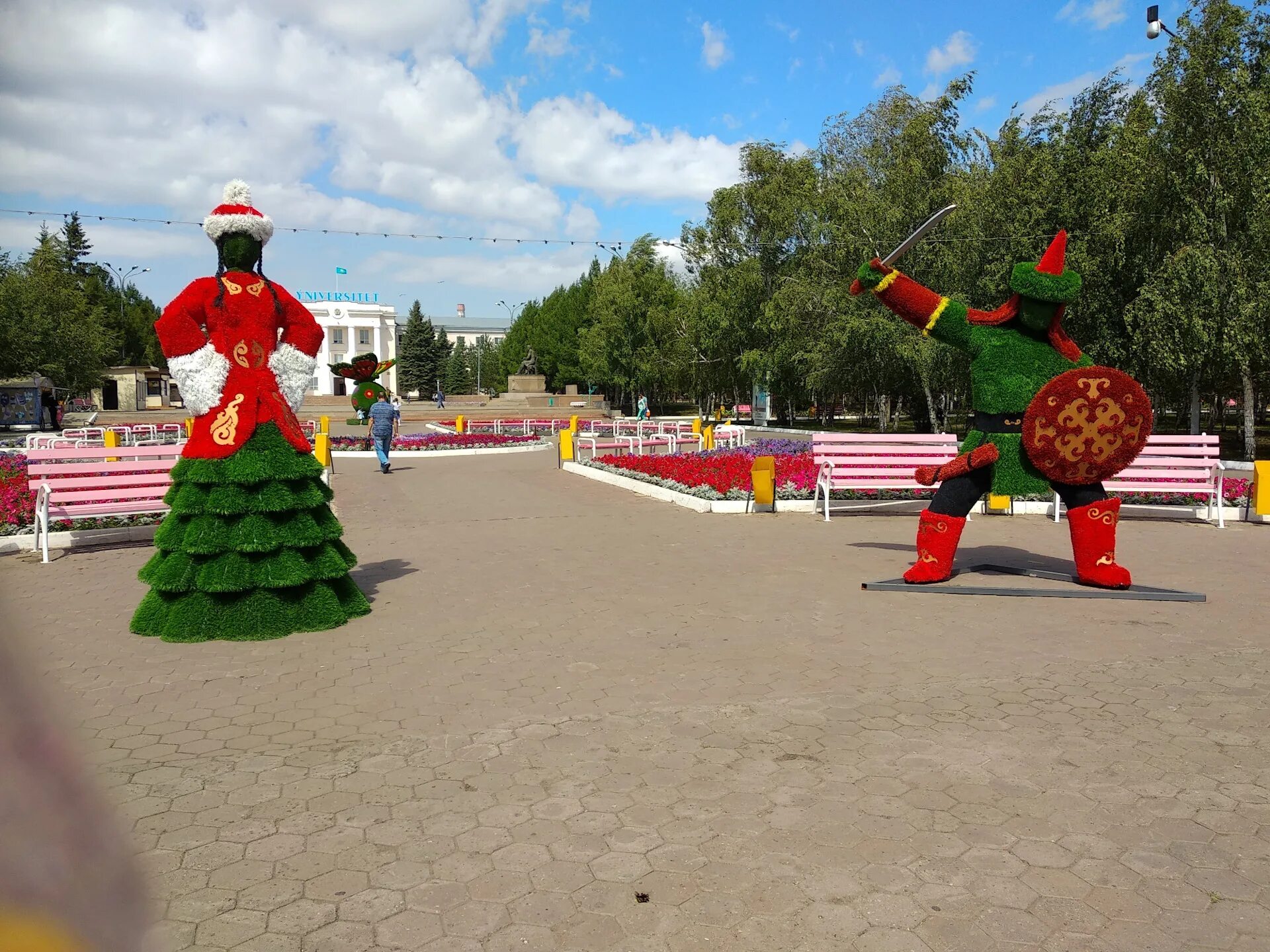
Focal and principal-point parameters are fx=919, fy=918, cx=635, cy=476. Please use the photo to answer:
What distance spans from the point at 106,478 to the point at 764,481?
7991 millimetres

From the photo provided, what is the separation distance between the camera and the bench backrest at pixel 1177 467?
38.3 feet

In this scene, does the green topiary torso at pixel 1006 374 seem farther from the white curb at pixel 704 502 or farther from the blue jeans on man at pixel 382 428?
the blue jeans on man at pixel 382 428

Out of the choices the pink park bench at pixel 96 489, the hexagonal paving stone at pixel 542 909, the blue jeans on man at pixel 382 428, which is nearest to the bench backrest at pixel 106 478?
the pink park bench at pixel 96 489

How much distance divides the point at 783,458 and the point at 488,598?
31.6 feet

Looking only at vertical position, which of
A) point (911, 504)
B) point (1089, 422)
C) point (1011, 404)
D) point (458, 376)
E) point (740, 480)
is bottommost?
point (911, 504)

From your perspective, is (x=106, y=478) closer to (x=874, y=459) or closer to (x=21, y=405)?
(x=874, y=459)

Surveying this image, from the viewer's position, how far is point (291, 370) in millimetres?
6801

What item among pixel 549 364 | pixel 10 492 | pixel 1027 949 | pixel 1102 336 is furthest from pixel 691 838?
pixel 549 364

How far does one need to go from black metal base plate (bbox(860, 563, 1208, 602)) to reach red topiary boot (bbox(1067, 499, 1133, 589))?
8 cm

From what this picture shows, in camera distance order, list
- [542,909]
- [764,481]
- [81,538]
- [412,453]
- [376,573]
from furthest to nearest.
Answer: [412,453] → [764,481] → [81,538] → [376,573] → [542,909]

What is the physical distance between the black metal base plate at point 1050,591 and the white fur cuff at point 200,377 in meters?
5.26

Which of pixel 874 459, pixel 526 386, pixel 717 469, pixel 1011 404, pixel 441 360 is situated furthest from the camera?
pixel 441 360

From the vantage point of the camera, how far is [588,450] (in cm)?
2448

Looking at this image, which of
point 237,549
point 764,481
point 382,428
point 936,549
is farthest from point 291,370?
point 382,428
